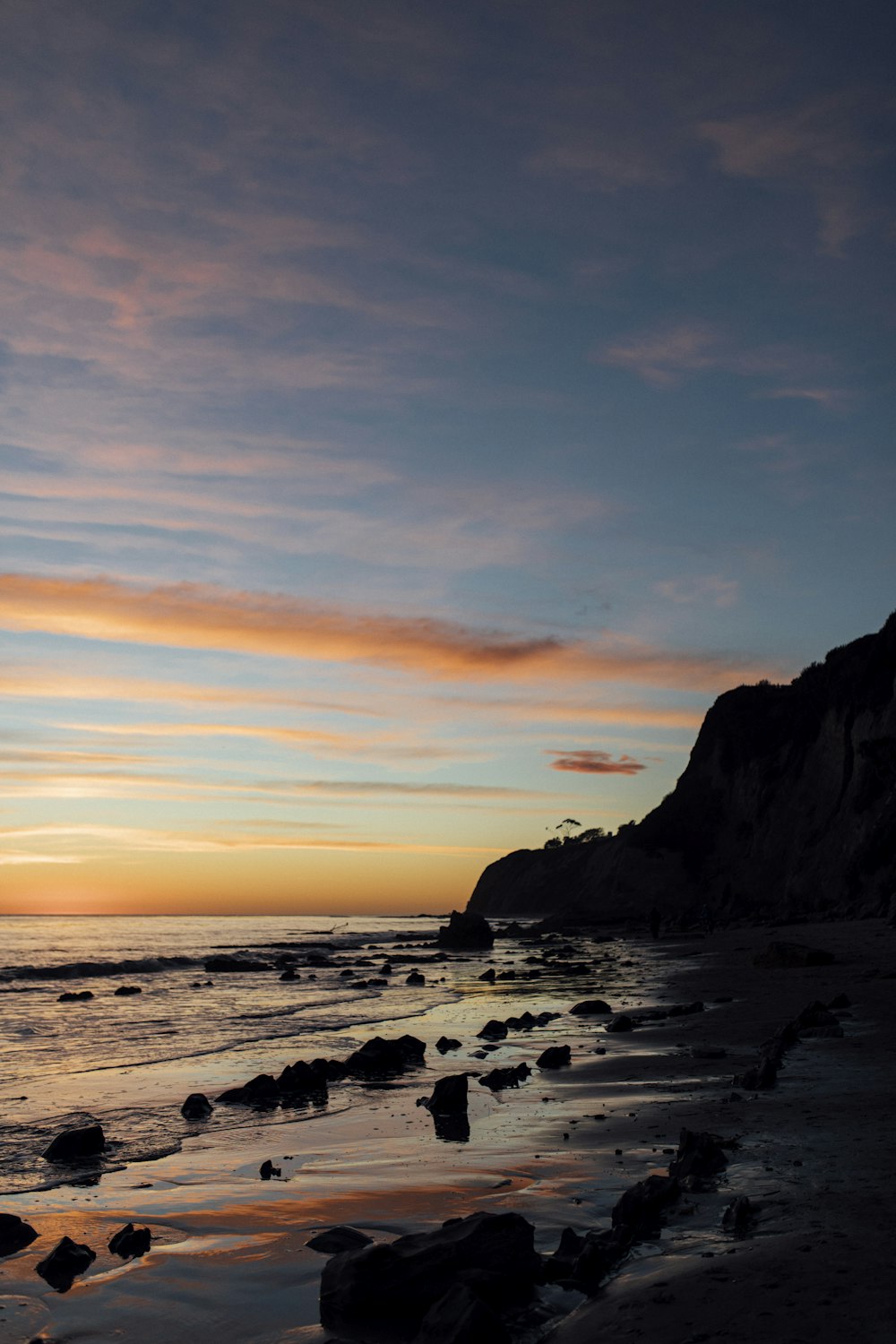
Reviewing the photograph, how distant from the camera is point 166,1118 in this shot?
44.5 feet

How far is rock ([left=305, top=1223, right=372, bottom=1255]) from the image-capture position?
24.4 feet

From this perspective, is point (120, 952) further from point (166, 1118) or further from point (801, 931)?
point (166, 1118)

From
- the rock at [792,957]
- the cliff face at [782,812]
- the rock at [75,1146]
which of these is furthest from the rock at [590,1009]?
the cliff face at [782,812]

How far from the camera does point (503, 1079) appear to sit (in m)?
14.9

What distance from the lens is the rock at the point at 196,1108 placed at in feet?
44.4

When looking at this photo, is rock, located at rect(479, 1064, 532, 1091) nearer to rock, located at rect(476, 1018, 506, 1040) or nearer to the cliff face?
rock, located at rect(476, 1018, 506, 1040)

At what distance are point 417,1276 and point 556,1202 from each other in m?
2.41

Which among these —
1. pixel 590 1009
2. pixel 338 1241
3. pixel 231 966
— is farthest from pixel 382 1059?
pixel 231 966

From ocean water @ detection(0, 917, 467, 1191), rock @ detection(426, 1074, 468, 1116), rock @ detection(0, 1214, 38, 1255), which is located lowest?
ocean water @ detection(0, 917, 467, 1191)

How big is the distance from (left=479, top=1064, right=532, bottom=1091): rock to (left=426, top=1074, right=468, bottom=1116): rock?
56.6 inches

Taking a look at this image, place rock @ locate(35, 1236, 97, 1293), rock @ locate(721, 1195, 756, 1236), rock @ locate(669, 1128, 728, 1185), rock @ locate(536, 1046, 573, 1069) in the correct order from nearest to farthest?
rock @ locate(721, 1195, 756, 1236) < rock @ locate(35, 1236, 97, 1293) < rock @ locate(669, 1128, 728, 1185) < rock @ locate(536, 1046, 573, 1069)

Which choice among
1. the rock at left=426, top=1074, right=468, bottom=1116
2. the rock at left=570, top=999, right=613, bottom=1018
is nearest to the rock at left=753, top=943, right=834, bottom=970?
the rock at left=570, top=999, right=613, bottom=1018

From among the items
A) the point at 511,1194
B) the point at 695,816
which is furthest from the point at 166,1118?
the point at 695,816

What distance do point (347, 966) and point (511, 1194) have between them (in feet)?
174
